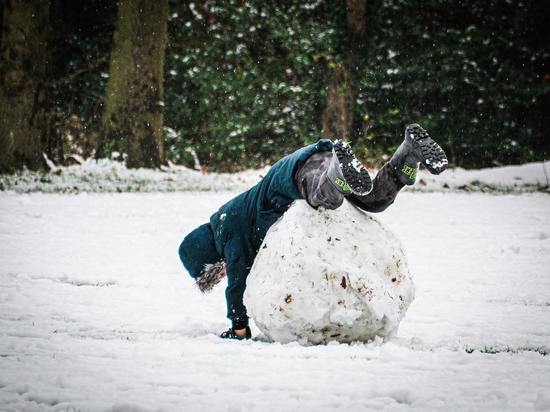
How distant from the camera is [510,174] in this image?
14.1 meters

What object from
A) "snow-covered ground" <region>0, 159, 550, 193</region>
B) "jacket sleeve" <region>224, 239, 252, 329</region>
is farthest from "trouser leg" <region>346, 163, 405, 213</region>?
"snow-covered ground" <region>0, 159, 550, 193</region>

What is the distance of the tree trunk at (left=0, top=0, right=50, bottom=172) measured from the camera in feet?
40.2

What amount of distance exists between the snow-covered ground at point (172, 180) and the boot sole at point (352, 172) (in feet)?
24.8

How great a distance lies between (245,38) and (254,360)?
42.5ft

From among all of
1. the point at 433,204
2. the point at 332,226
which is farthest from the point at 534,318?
the point at 433,204

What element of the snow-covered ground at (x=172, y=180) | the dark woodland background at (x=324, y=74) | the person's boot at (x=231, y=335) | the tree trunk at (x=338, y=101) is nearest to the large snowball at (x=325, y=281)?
the person's boot at (x=231, y=335)

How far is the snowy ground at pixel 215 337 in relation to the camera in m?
2.57

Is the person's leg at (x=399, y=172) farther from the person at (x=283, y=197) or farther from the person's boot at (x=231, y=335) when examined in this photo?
the person's boot at (x=231, y=335)

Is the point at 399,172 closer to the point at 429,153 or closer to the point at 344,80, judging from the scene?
the point at 429,153

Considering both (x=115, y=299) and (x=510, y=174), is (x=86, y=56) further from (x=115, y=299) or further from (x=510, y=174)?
(x=115, y=299)

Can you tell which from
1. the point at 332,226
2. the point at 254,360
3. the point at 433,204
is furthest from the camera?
the point at 433,204

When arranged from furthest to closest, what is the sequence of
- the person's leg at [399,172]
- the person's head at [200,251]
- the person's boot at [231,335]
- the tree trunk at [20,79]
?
1. the tree trunk at [20,79]
2. the person's head at [200,251]
3. the person's leg at [399,172]
4. the person's boot at [231,335]

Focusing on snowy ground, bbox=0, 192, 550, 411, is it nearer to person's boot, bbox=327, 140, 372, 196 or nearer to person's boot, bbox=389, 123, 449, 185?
person's boot, bbox=327, 140, 372, 196

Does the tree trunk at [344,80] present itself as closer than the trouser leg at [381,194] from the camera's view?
No
